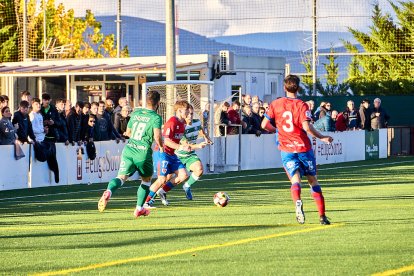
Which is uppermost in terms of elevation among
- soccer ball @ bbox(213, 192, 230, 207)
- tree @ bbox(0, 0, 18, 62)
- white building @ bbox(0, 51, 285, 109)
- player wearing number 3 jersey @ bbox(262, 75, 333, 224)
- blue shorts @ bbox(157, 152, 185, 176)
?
tree @ bbox(0, 0, 18, 62)

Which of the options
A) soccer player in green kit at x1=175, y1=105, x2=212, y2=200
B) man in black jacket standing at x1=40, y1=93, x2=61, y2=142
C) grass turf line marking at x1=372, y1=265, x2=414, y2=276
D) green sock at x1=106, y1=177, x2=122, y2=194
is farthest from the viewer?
man in black jacket standing at x1=40, y1=93, x2=61, y2=142

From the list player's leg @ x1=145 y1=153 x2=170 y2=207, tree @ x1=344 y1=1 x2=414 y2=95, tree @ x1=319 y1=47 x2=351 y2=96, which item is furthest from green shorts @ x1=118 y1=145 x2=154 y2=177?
tree @ x1=319 y1=47 x2=351 y2=96

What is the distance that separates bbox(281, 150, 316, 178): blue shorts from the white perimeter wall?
10.4m

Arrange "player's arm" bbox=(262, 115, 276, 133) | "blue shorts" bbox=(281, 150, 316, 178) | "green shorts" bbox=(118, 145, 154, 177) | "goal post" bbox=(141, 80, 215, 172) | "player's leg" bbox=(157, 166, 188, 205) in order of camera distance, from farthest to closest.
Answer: "goal post" bbox=(141, 80, 215, 172)
"player's leg" bbox=(157, 166, 188, 205)
"green shorts" bbox=(118, 145, 154, 177)
"player's arm" bbox=(262, 115, 276, 133)
"blue shorts" bbox=(281, 150, 316, 178)

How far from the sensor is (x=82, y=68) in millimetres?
41250

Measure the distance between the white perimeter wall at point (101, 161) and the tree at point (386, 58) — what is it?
17.8 m

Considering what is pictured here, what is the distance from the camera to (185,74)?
4003 centimetres

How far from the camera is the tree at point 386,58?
53.6 metres

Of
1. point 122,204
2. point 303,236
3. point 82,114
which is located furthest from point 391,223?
point 82,114

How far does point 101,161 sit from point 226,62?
46.6ft

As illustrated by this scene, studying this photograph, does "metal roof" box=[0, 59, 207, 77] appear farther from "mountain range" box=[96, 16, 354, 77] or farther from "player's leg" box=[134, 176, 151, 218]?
"mountain range" box=[96, 16, 354, 77]

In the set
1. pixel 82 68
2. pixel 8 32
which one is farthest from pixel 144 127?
pixel 8 32

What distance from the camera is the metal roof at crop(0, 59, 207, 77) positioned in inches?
1529

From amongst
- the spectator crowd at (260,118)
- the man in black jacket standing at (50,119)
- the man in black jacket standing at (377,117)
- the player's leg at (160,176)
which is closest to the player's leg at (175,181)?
the player's leg at (160,176)
